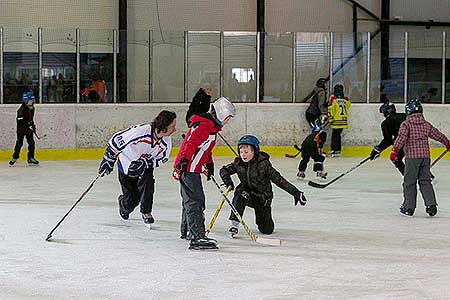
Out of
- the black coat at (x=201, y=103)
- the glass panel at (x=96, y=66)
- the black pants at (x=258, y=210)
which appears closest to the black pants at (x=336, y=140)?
the glass panel at (x=96, y=66)

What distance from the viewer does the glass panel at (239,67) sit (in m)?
16.9

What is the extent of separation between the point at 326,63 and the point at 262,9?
2.98 meters

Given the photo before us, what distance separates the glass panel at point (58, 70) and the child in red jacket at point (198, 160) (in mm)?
9280

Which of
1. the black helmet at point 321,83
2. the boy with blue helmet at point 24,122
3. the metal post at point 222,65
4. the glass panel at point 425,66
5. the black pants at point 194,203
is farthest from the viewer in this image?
the glass panel at point 425,66

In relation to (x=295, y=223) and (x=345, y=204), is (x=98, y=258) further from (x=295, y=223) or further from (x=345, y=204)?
(x=345, y=204)

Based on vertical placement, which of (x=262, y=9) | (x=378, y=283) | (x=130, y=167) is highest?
(x=262, y=9)

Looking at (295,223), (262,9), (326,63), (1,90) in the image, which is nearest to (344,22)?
(262,9)

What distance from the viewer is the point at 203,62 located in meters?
16.7

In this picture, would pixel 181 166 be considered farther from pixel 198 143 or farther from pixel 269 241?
pixel 269 241

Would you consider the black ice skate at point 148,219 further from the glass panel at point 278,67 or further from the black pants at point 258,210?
the glass panel at point 278,67

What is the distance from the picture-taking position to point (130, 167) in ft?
25.6

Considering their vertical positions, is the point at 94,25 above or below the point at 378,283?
above

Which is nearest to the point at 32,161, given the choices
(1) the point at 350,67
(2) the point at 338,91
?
(2) the point at 338,91

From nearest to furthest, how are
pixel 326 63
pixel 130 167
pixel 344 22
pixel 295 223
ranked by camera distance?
pixel 130 167
pixel 295 223
pixel 326 63
pixel 344 22
